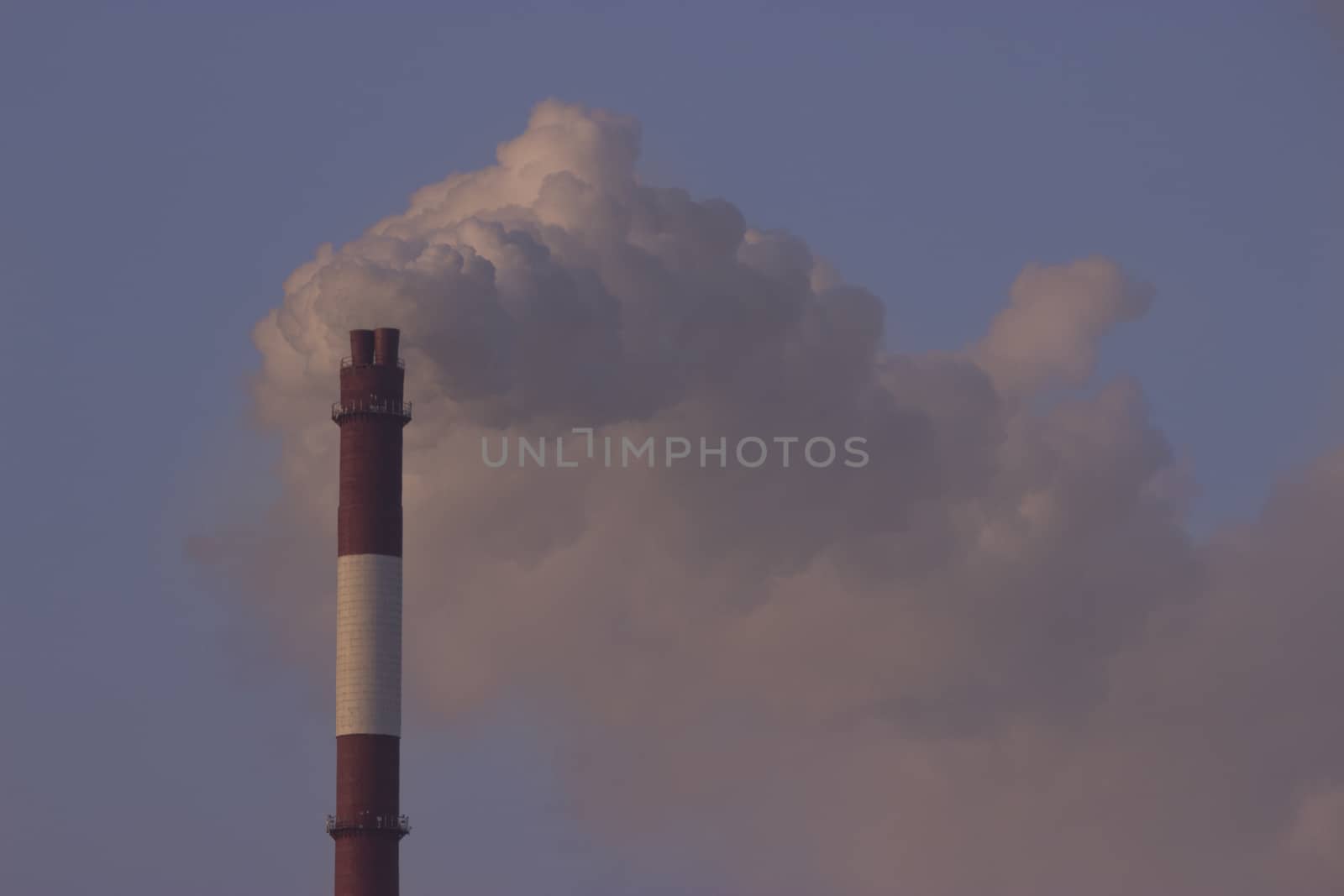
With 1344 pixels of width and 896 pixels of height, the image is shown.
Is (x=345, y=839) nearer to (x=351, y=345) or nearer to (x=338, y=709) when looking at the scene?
(x=338, y=709)

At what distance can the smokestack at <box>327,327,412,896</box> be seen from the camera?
105 meters

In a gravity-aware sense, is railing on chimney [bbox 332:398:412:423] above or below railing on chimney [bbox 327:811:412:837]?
above

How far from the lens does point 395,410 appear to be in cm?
10894

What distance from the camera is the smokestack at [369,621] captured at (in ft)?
346

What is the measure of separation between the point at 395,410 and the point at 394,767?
13329mm

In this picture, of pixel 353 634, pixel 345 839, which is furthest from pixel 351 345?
pixel 345 839

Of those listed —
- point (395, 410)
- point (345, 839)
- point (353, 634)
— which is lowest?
point (345, 839)

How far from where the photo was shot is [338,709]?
107 m

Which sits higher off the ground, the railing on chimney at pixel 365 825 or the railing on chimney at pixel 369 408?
the railing on chimney at pixel 369 408

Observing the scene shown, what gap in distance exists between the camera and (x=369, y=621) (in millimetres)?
106812

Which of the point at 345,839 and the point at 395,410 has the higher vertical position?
the point at 395,410

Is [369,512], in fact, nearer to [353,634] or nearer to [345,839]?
[353,634]

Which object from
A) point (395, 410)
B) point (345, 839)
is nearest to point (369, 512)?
point (395, 410)

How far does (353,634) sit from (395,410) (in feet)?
28.2
